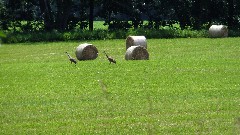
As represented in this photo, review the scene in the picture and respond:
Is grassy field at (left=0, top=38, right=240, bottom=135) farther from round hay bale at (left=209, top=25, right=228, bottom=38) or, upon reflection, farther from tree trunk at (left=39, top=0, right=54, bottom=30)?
tree trunk at (left=39, top=0, right=54, bottom=30)

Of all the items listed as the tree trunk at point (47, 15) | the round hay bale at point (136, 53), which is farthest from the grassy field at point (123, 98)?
the tree trunk at point (47, 15)

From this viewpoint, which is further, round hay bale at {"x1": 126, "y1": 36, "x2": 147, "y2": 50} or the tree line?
the tree line

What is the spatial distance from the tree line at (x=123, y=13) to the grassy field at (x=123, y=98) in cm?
2700

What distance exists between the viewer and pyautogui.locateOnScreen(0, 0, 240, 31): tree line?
49.1m

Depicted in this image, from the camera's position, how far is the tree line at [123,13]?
49062mm

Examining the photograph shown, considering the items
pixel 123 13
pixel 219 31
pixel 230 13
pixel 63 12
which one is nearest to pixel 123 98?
pixel 219 31

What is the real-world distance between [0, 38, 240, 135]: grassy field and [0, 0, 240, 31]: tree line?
27.0 metres

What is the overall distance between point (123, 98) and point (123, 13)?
37.9m

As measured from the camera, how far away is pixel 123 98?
45.3 ft

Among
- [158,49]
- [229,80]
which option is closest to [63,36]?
[158,49]

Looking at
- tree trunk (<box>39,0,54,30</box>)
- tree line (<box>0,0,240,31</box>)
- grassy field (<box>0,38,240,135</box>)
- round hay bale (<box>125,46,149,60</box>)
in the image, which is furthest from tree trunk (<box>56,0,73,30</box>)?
grassy field (<box>0,38,240,135</box>)

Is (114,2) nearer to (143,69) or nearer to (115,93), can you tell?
(143,69)

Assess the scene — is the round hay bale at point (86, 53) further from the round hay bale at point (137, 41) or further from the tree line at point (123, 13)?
the tree line at point (123, 13)

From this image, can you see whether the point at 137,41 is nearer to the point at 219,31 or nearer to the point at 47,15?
the point at 219,31
